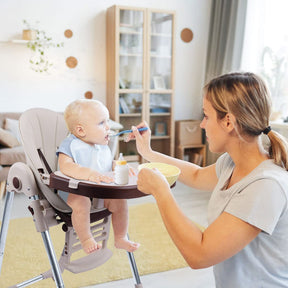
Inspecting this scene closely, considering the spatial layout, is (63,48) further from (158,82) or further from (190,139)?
(190,139)

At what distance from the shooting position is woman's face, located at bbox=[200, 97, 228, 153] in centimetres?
117

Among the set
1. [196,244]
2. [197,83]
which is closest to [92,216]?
[196,244]

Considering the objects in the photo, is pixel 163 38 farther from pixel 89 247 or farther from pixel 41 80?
pixel 89 247

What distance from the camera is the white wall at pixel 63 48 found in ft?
14.3

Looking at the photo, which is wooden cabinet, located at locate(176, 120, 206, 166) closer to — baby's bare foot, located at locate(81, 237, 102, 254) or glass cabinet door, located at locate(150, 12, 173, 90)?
glass cabinet door, located at locate(150, 12, 173, 90)

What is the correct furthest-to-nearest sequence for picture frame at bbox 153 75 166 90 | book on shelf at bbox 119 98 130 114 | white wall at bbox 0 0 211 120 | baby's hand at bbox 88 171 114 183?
picture frame at bbox 153 75 166 90 < book on shelf at bbox 119 98 130 114 < white wall at bbox 0 0 211 120 < baby's hand at bbox 88 171 114 183

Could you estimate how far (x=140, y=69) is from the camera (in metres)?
4.71

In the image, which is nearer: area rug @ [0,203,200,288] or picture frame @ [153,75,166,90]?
area rug @ [0,203,200,288]

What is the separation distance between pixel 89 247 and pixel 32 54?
132 inches

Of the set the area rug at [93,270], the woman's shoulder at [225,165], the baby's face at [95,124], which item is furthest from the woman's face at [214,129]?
the area rug at [93,270]

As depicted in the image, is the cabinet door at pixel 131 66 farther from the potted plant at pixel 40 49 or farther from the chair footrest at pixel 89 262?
A: the chair footrest at pixel 89 262

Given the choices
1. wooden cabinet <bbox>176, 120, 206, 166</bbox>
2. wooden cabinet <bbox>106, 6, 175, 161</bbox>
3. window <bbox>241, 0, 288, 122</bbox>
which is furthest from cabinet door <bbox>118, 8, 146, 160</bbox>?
window <bbox>241, 0, 288, 122</bbox>

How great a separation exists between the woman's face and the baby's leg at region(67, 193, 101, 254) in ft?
2.20

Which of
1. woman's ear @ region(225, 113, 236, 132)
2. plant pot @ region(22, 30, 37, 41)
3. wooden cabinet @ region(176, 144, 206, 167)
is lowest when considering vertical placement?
wooden cabinet @ region(176, 144, 206, 167)
